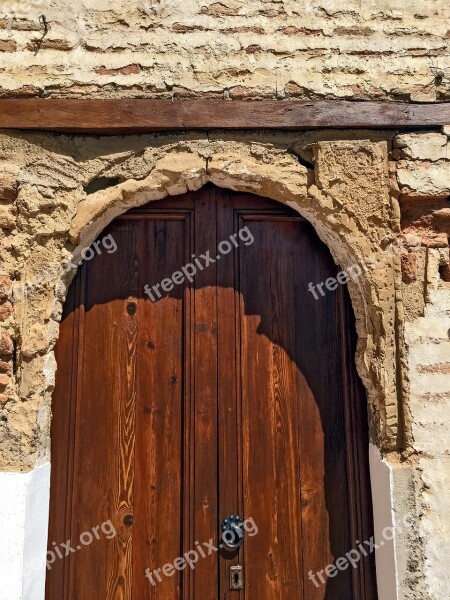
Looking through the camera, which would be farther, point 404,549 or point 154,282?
point 154,282

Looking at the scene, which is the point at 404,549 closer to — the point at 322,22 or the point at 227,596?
the point at 227,596

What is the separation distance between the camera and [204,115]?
85.7 inches

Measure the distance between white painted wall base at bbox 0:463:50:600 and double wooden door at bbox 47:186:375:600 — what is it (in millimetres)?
151

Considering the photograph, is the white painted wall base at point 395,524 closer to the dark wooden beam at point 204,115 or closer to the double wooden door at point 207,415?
the double wooden door at point 207,415

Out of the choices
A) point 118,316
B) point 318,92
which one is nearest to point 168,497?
point 118,316

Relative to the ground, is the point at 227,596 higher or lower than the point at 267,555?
lower

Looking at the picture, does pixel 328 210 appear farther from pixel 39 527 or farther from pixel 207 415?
pixel 39 527

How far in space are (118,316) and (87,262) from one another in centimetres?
30

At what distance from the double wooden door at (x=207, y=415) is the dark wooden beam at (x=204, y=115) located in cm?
36

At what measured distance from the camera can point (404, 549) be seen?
1932 millimetres

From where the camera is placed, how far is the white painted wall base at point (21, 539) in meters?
1.86

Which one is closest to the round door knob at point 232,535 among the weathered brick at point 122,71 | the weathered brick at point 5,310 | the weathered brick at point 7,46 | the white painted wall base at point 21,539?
the white painted wall base at point 21,539
